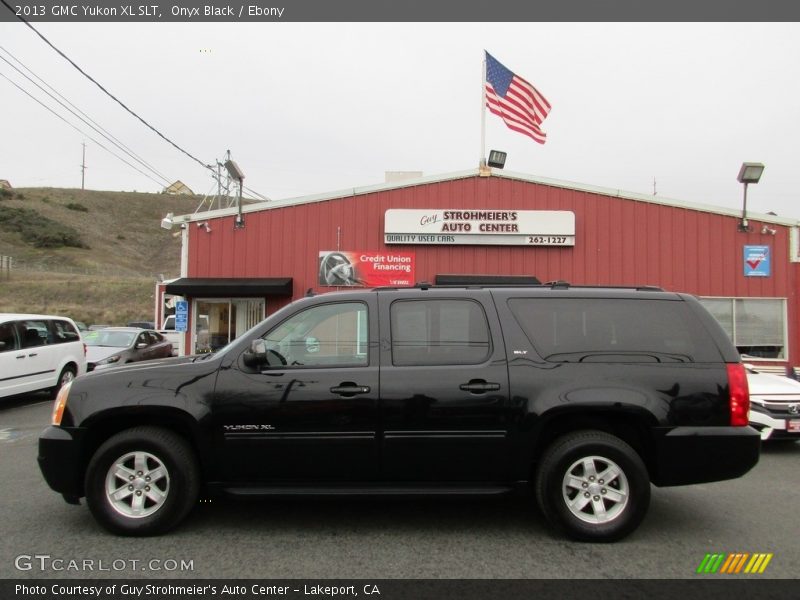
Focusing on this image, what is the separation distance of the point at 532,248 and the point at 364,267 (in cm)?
438

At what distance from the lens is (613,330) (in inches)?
166

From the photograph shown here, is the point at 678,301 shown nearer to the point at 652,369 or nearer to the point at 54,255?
the point at 652,369

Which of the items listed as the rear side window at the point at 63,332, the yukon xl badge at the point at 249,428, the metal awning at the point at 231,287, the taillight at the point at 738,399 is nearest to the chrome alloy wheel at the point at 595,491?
the taillight at the point at 738,399

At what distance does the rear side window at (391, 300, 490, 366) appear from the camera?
13.6 ft

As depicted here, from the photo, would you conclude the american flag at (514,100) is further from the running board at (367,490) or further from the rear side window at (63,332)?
the running board at (367,490)

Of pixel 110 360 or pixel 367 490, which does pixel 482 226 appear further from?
pixel 367 490

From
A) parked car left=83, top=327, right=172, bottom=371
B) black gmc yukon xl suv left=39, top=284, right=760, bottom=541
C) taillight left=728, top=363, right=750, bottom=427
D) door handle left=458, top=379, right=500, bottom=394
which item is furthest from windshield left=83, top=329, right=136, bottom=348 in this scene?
taillight left=728, top=363, right=750, bottom=427

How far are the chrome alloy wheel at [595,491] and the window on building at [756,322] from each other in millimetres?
11877

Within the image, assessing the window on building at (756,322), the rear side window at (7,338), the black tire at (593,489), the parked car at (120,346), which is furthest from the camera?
the window on building at (756,322)

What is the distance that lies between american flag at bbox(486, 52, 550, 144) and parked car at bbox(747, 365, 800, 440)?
9.20 m

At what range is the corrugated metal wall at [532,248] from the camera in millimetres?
14125

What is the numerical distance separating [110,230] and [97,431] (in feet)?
302

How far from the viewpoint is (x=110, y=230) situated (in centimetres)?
8506
